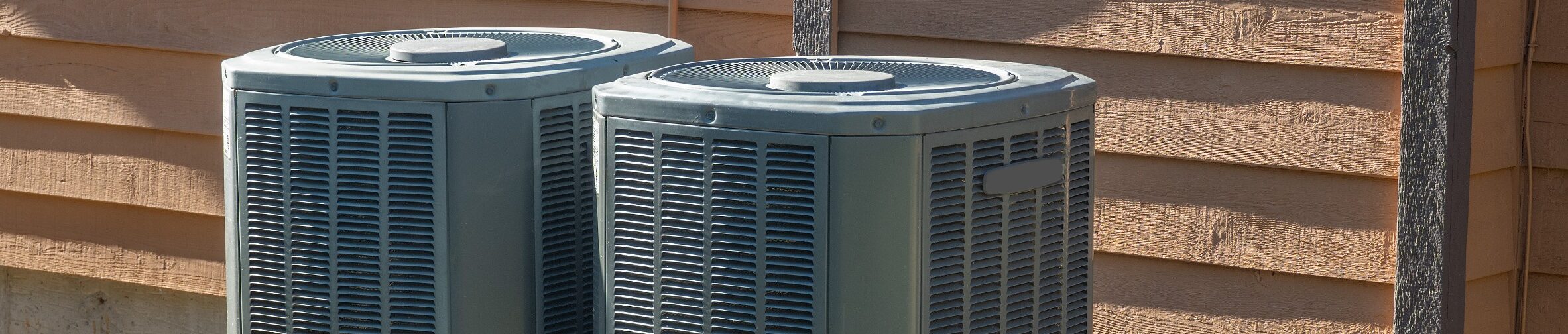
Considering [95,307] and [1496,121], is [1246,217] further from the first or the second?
[95,307]

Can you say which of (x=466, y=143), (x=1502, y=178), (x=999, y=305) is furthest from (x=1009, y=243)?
(x=1502, y=178)

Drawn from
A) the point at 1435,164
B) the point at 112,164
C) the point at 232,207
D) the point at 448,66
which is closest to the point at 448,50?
the point at 448,66

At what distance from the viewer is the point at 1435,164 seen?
2535mm

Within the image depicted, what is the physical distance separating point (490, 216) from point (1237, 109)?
4.65 ft

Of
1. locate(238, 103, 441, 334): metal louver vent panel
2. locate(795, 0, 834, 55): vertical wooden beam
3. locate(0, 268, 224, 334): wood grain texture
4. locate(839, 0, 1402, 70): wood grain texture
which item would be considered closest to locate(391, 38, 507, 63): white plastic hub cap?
locate(238, 103, 441, 334): metal louver vent panel

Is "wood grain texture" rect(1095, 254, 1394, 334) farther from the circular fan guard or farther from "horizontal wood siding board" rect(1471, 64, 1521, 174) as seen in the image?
the circular fan guard

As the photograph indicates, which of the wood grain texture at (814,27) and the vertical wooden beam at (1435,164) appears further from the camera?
the wood grain texture at (814,27)

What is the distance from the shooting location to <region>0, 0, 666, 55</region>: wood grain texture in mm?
3402

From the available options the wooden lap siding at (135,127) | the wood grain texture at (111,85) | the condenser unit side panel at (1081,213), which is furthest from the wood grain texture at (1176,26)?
the wood grain texture at (111,85)

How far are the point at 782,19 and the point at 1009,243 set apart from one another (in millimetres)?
1434

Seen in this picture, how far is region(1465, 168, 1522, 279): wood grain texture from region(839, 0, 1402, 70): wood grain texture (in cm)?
30

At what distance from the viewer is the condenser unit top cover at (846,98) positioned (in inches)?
68.6

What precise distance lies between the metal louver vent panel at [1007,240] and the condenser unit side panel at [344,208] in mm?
717

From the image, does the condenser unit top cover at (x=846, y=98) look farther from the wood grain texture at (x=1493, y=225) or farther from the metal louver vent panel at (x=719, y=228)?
the wood grain texture at (x=1493, y=225)
